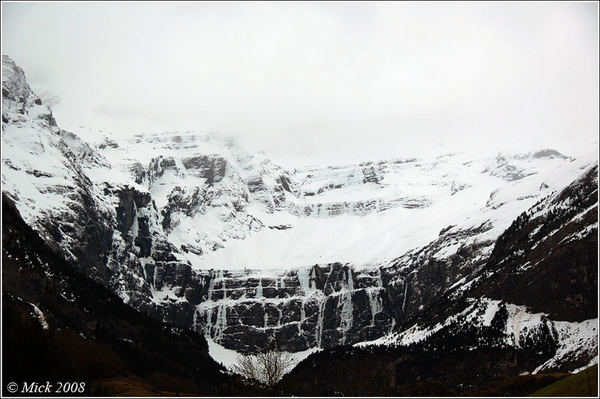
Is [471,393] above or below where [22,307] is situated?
below

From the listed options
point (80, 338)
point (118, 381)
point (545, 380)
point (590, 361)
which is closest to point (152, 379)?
point (80, 338)

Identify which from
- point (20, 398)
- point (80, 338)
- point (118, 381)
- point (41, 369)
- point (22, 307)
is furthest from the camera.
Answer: point (80, 338)

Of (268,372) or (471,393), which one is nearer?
(268,372)

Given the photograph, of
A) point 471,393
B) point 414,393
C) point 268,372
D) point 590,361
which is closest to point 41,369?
point 268,372

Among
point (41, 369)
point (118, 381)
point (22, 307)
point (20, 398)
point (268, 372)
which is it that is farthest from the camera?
point (22, 307)

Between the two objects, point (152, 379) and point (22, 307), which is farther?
point (152, 379)

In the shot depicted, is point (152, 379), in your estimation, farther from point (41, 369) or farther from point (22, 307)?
point (41, 369)

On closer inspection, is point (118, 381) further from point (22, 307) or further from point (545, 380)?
point (545, 380)

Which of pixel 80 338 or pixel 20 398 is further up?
pixel 80 338

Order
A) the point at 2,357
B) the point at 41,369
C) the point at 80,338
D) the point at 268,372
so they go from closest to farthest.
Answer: the point at 2,357
the point at 41,369
the point at 268,372
the point at 80,338
